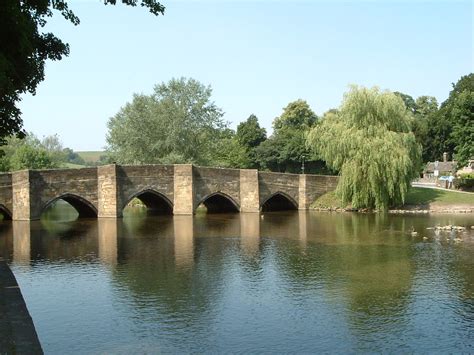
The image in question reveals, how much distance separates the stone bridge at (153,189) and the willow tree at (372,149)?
220 inches

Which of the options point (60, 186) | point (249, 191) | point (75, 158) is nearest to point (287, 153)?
point (249, 191)

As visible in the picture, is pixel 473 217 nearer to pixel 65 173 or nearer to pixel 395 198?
pixel 395 198

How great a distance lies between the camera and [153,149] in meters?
52.9

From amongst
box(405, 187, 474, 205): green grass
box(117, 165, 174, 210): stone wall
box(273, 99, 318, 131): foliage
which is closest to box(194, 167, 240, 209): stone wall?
box(117, 165, 174, 210): stone wall

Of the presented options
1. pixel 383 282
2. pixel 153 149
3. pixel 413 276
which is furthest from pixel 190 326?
pixel 153 149

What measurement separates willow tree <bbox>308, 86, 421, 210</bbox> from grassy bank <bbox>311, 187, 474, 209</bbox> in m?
2.53

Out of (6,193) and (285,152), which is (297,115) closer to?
(285,152)

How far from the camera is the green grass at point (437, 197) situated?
43500 mm

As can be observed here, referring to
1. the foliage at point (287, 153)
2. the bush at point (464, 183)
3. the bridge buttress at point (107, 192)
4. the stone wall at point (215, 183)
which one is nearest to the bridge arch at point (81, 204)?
the bridge buttress at point (107, 192)

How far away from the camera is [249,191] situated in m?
45.3

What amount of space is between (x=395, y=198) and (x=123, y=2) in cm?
3331

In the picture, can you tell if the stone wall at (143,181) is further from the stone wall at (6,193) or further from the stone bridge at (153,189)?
the stone wall at (6,193)

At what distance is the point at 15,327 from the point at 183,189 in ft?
106

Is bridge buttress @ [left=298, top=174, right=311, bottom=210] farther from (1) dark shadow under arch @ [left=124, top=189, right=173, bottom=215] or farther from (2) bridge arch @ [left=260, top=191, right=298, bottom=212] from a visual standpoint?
(1) dark shadow under arch @ [left=124, top=189, right=173, bottom=215]
